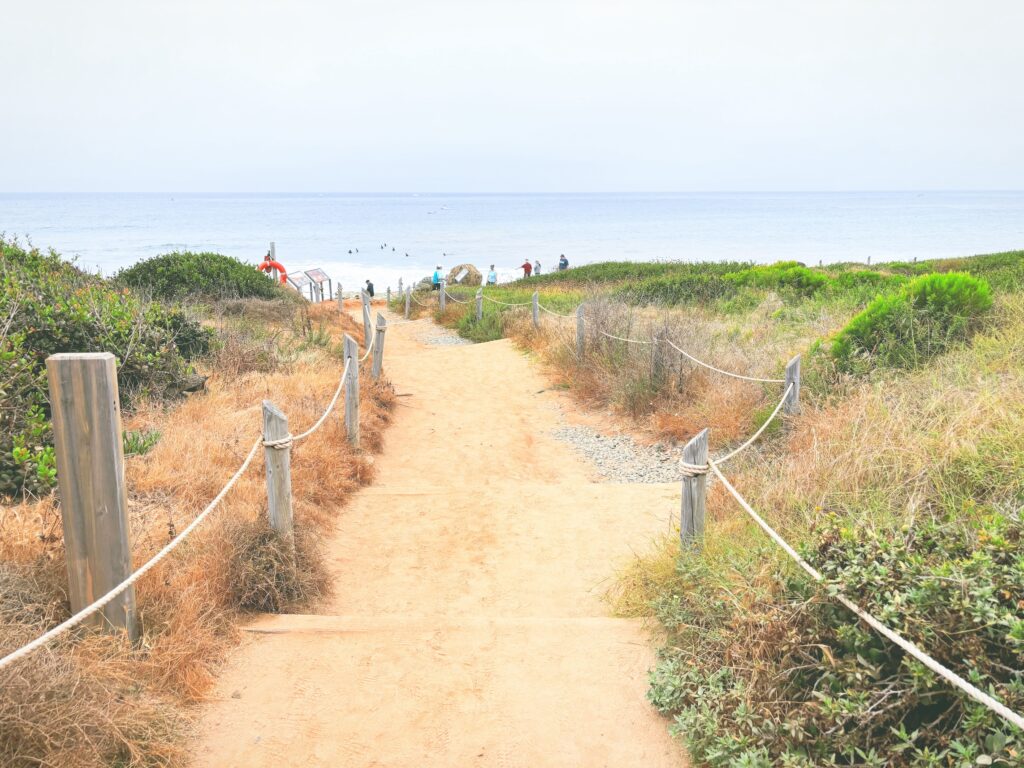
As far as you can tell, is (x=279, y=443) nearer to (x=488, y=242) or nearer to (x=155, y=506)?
(x=155, y=506)

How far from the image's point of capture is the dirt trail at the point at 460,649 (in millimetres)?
3236

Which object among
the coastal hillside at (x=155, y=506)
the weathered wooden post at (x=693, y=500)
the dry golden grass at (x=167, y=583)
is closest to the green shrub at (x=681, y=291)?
the coastal hillside at (x=155, y=506)

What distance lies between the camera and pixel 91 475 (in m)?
3.01

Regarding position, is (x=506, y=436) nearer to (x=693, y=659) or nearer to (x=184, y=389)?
(x=184, y=389)

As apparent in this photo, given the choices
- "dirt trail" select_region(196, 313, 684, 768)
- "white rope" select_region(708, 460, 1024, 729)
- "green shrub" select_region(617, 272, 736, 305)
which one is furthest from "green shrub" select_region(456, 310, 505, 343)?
"white rope" select_region(708, 460, 1024, 729)

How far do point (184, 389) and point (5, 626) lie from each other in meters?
5.71

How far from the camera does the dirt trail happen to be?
324 centimetres

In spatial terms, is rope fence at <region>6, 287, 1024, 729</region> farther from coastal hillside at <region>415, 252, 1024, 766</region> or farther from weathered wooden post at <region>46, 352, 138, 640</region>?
coastal hillside at <region>415, 252, 1024, 766</region>

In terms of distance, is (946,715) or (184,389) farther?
(184,389)

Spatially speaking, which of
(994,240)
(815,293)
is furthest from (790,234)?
(815,293)

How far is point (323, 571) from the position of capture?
16.9 feet

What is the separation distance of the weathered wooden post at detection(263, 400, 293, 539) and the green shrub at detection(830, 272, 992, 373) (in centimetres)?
560

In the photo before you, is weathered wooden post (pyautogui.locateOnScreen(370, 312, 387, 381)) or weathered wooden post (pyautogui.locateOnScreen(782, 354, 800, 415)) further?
weathered wooden post (pyautogui.locateOnScreen(370, 312, 387, 381))

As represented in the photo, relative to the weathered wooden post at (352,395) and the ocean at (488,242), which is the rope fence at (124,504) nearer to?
the weathered wooden post at (352,395)
